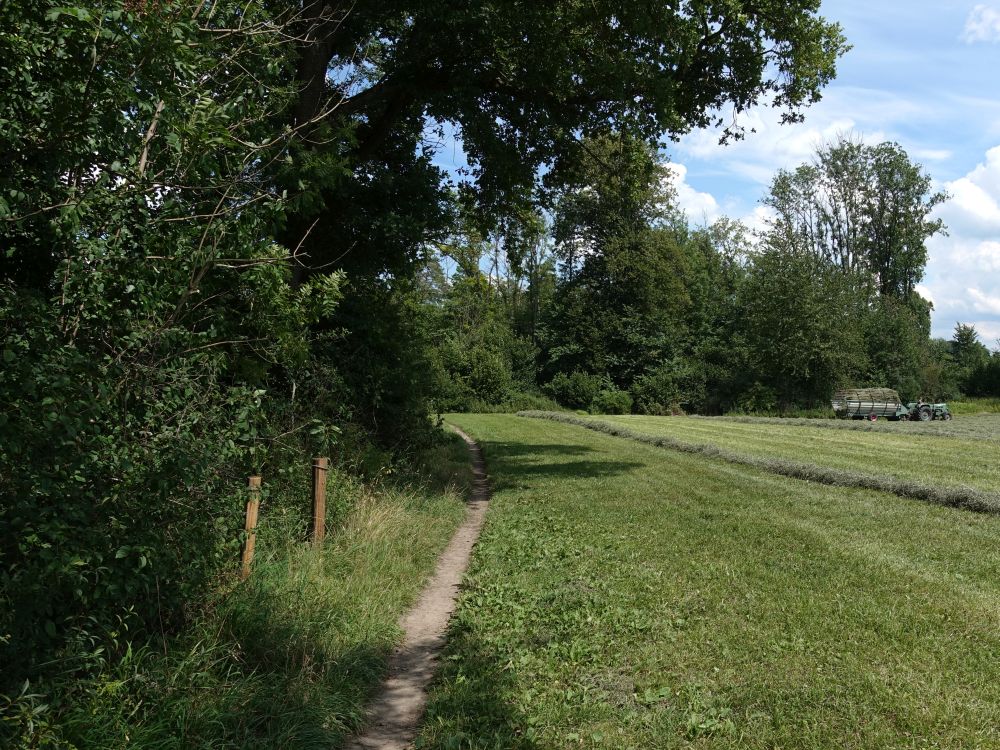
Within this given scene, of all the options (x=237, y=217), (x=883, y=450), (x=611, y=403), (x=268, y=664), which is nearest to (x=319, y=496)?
(x=268, y=664)

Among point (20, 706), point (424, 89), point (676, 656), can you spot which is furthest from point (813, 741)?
point (424, 89)

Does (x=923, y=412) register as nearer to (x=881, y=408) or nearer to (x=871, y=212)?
(x=881, y=408)

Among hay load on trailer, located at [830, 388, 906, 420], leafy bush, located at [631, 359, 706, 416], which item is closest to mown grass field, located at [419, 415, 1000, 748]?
hay load on trailer, located at [830, 388, 906, 420]

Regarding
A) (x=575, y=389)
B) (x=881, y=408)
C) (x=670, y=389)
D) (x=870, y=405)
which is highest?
(x=670, y=389)

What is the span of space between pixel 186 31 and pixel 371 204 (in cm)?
829

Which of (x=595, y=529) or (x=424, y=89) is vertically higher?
(x=424, y=89)

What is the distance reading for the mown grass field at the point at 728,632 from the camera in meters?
4.32

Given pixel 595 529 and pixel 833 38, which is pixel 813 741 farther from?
pixel 833 38

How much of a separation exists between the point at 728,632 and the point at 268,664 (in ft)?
11.4

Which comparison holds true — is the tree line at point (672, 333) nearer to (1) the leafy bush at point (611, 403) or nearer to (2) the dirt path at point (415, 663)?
(1) the leafy bush at point (611, 403)

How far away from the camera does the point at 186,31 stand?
4.23 m

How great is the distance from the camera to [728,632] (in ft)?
18.7

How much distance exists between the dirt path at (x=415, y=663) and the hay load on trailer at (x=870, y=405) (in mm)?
35944

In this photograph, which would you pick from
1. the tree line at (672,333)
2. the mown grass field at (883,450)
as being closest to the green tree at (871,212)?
the tree line at (672,333)
